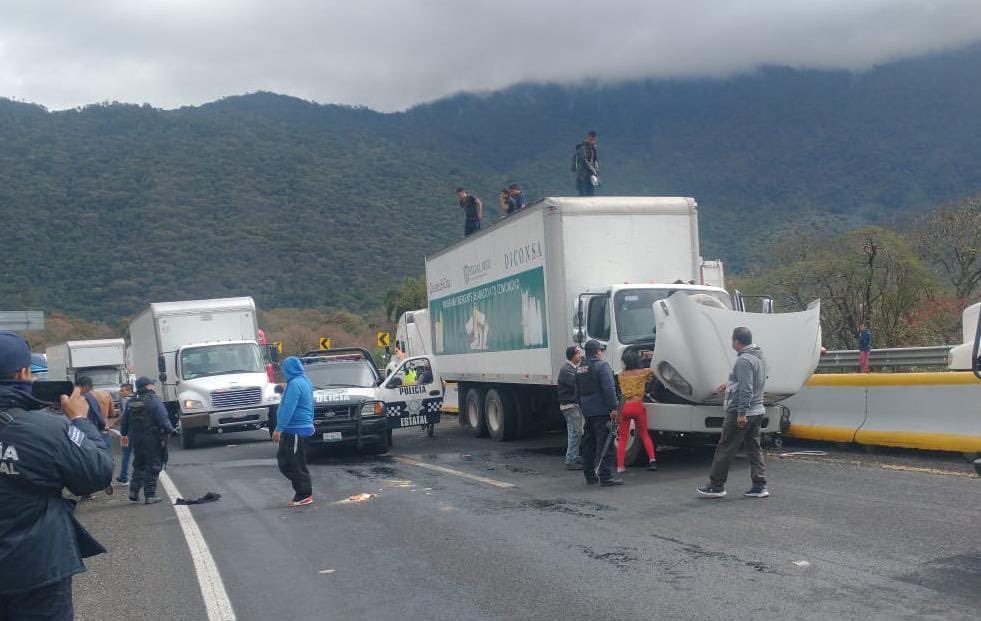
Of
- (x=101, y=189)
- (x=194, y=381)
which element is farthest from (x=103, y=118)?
(x=194, y=381)

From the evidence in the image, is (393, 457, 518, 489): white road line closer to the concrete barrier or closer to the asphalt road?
the asphalt road

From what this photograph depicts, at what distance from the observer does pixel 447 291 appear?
19781mm

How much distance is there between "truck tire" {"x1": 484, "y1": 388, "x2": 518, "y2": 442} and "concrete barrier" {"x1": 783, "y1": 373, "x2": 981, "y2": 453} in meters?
4.98

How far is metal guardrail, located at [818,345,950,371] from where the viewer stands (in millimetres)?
21938

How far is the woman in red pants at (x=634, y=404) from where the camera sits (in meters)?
11.8

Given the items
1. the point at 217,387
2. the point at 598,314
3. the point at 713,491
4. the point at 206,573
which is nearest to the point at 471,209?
the point at 217,387

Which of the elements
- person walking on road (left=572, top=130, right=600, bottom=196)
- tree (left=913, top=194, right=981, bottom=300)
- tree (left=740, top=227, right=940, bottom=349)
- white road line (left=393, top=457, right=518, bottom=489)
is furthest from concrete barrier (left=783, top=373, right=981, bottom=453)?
tree (left=913, top=194, right=981, bottom=300)

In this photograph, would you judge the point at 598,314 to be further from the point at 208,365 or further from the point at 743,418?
the point at 208,365

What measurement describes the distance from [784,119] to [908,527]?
8801 cm

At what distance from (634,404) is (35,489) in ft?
28.9

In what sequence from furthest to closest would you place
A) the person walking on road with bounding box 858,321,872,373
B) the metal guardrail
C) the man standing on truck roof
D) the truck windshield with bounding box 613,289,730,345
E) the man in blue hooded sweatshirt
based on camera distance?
the person walking on road with bounding box 858,321,872,373
the metal guardrail
the man standing on truck roof
the truck windshield with bounding box 613,289,730,345
the man in blue hooded sweatshirt

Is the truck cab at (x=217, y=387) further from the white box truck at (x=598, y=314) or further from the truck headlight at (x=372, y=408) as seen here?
the truck headlight at (x=372, y=408)

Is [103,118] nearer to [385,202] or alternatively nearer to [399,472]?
[385,202]

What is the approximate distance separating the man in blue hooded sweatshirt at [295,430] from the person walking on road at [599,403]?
3.16 metres
